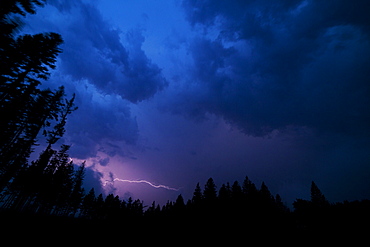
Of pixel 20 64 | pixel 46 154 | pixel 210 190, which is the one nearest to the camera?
pixel 20 64

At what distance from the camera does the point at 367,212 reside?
6801 mm

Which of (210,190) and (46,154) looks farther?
(210,190)

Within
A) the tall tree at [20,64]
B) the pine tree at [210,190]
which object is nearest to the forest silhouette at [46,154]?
the tall tree at [20,64]

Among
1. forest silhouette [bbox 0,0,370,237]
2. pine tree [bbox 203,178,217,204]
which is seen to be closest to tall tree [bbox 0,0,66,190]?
forest silhouette [bbox 0,0,370,237]

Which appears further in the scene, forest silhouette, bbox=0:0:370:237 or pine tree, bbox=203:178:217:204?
pine tree, bbox=203:178:217:204

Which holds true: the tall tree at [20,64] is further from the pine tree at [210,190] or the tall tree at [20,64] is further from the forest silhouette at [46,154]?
the pine tree at [210,190]

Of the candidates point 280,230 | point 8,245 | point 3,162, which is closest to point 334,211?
point 280,230

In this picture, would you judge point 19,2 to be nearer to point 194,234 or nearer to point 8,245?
point 8,245

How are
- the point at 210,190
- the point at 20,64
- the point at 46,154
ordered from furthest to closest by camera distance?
the point at 210,190 < the point at 46,154 < the point at 20,64

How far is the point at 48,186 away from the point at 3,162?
37.0ft

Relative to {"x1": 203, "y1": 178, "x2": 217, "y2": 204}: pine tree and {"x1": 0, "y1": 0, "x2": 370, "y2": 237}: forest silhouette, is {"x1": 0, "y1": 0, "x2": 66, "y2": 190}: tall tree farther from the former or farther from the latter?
{"x1": 203, "y1": 178, "x2": 217, "y2": 204}: pine tree

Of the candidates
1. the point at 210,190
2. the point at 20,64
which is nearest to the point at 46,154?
the point at 20,64

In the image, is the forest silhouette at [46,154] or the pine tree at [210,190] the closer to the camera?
the forest silhouette at [46,154]

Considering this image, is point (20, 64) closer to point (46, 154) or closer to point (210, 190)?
point (46, 154)
